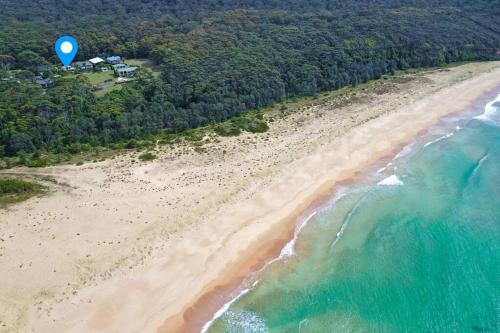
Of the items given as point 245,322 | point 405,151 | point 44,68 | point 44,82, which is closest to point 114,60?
point 44,68

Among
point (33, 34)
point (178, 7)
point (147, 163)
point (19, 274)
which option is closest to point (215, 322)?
point (19, 274)

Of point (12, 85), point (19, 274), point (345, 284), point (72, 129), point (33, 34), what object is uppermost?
point (33, 34)

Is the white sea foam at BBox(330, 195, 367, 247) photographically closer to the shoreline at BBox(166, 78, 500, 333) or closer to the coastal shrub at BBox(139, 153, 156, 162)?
the shoreline at BBox(166, 78, 500, 333)

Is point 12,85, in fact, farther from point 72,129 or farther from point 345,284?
point 345,284

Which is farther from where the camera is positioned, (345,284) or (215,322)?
(345,284)

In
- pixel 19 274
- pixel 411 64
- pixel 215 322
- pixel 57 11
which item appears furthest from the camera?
pixel 57 11

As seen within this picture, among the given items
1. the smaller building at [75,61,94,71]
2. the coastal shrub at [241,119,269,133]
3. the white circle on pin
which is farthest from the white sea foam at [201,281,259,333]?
the smaller building at [75,61,94,71]

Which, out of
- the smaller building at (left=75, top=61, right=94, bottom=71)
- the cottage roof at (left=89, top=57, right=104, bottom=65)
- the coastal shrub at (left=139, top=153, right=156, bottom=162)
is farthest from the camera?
the cottage roof at (left=89, top=57, right=104, bottom=65)
